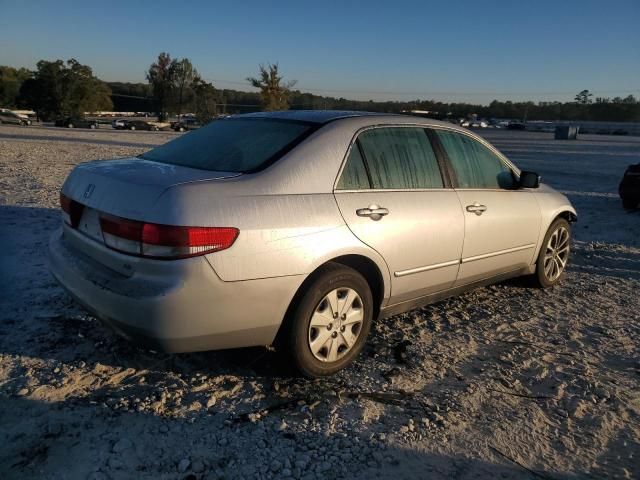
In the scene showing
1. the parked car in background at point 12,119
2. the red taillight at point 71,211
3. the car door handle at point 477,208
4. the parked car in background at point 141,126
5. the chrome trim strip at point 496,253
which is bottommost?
the parked car in background at point 141,126

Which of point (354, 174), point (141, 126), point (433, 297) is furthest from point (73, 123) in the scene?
point (354, 174)

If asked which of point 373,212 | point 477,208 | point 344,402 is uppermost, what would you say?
point 373,212

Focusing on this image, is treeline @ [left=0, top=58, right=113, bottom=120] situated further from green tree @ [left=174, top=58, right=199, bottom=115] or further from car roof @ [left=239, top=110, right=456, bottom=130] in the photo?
car roof @ [left=239, top=110, right=456, bottom=130]

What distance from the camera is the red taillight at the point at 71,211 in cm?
310

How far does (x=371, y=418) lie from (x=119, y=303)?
4.84 feet

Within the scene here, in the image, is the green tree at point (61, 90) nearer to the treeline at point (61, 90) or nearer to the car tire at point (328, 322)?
the treeline at point (61, 90)

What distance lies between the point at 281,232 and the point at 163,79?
85203 millimetres

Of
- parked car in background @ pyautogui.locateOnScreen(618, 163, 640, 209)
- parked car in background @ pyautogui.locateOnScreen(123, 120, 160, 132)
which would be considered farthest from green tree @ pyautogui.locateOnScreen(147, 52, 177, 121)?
parked car in background @ pyautogui.locateOnScreen(618, 163, 640, 209)

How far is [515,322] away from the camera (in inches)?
169

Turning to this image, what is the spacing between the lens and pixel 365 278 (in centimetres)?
339

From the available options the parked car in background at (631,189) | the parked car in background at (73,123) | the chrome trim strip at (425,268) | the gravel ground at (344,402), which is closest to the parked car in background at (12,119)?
the parked car in background at (73,123)

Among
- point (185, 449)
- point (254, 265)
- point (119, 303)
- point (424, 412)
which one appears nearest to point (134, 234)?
point (119, 303)

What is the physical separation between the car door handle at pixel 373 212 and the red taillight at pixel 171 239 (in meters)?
0.86

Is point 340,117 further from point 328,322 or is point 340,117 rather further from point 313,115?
point 328,322
